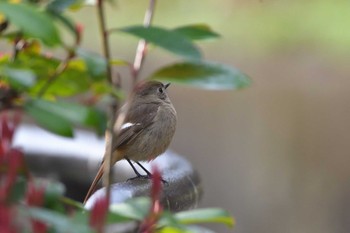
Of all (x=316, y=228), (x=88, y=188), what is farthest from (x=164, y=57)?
(x=88, y=188)

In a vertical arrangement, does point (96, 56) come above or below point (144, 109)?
above

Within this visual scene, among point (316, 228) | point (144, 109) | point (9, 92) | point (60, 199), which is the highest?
point (9, 92)

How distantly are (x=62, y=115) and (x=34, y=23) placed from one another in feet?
0.41

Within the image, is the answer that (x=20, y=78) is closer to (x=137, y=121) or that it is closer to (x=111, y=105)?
(x=111, y=105)

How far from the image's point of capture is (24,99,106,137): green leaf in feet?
4.02

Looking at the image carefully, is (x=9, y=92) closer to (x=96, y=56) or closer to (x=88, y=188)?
(x=96, y=56)

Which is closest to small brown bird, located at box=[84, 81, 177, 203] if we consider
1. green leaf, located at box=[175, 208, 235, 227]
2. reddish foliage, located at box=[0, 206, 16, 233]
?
green leaf, located at box=[175, 208, 235, 227]

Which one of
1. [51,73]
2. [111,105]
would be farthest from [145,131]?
[111,105]

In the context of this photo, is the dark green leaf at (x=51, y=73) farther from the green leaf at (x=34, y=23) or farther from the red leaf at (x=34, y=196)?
the red leaf at (x=34, y=196)

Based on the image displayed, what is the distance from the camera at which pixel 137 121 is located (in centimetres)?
405

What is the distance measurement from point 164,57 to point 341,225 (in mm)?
2206

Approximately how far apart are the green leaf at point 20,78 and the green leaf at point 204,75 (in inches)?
6.4

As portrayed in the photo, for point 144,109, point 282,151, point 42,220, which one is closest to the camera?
point 42,220

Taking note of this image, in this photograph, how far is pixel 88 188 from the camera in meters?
3.26
